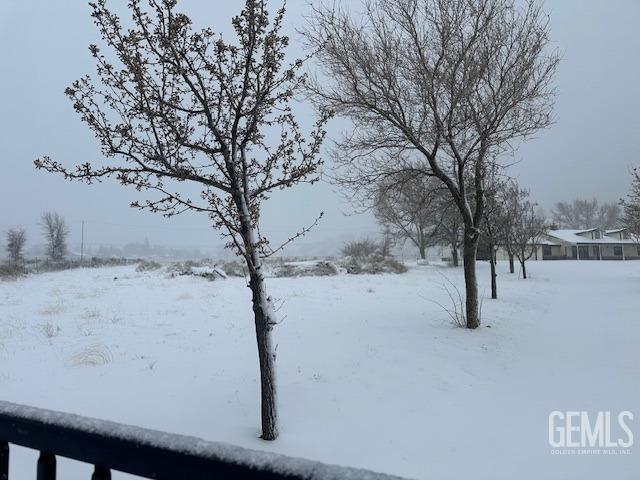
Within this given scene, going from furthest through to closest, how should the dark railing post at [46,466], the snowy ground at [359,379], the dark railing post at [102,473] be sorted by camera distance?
1. the snowy ground at [359,379]
2. the dark railing post at [46,466]
3. the dark railing post at [102,473]

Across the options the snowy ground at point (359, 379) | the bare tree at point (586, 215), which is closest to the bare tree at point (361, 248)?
the snowy ground at point (359, 379)

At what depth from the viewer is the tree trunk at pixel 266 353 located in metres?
4.68

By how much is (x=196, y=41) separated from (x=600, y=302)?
16.8 meters

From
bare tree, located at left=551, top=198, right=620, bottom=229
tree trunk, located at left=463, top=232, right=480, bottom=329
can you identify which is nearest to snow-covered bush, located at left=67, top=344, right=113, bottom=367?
tree trunk, located at left=463, top=232, right=480, bottom=329

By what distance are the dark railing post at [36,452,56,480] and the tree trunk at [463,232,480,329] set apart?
975cm

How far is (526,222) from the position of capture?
27484 millimetres

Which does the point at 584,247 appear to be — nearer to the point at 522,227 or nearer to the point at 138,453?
the point at 522,227

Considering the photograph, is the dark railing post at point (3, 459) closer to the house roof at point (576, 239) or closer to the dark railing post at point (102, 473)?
the dark railing post at point (102, 473)

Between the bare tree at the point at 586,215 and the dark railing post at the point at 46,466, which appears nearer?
the dark railing post at the point at 46,466

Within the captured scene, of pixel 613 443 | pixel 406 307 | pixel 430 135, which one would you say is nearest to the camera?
pixel 613 443

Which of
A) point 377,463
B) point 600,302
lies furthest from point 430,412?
point 600,302

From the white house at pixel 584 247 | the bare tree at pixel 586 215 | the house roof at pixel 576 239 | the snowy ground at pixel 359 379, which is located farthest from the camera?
the bare tree at pixel 586 215

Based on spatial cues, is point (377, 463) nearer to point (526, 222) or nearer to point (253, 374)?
point (253, 374)

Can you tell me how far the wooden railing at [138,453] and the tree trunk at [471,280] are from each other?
976 cm
